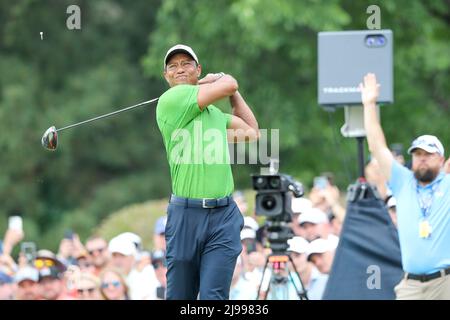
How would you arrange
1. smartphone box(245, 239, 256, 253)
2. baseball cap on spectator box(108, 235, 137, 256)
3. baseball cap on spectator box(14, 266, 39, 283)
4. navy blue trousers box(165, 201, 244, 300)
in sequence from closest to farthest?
navy blue trousers box(165, 201, 244, 300) < baseball cap on spectator box(14, 266, 39, 283) < smartphone box(245, 239, 256, 253) < baseball cap on spectator box(108, 235, 137, 256)

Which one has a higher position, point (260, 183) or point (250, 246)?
point (260, 183)

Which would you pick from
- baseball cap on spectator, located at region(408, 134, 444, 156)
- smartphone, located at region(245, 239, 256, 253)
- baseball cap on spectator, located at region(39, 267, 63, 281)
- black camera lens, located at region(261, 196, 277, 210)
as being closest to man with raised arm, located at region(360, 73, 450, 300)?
baseball cap on spectator, located at region(408, 134, 444, 156)

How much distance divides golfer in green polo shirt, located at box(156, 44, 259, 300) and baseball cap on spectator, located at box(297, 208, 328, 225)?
15.0 ft

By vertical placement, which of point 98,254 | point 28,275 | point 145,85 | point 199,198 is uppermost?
point 145,85

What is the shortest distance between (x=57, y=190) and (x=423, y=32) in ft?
31.2

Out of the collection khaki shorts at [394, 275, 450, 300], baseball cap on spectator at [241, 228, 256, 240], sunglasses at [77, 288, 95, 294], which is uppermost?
baseball cap on spectator at [241, 228, 256, 240]

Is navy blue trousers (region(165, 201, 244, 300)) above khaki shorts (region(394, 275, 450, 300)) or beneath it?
above

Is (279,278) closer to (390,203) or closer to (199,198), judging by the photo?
(390,203)

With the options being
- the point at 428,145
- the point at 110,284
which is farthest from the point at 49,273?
the point at 428,145

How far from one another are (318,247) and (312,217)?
27.5 inches

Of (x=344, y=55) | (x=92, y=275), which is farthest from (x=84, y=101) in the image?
(x=344, y=55)

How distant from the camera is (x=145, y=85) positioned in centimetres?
2723

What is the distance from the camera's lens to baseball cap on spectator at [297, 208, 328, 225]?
42.7 ft

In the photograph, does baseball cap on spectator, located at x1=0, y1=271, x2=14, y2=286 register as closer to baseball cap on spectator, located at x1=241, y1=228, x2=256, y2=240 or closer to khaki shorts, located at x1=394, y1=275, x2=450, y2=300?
baseball cap on spectator, located at x1=241, y1=228, x2=256, y2=240
